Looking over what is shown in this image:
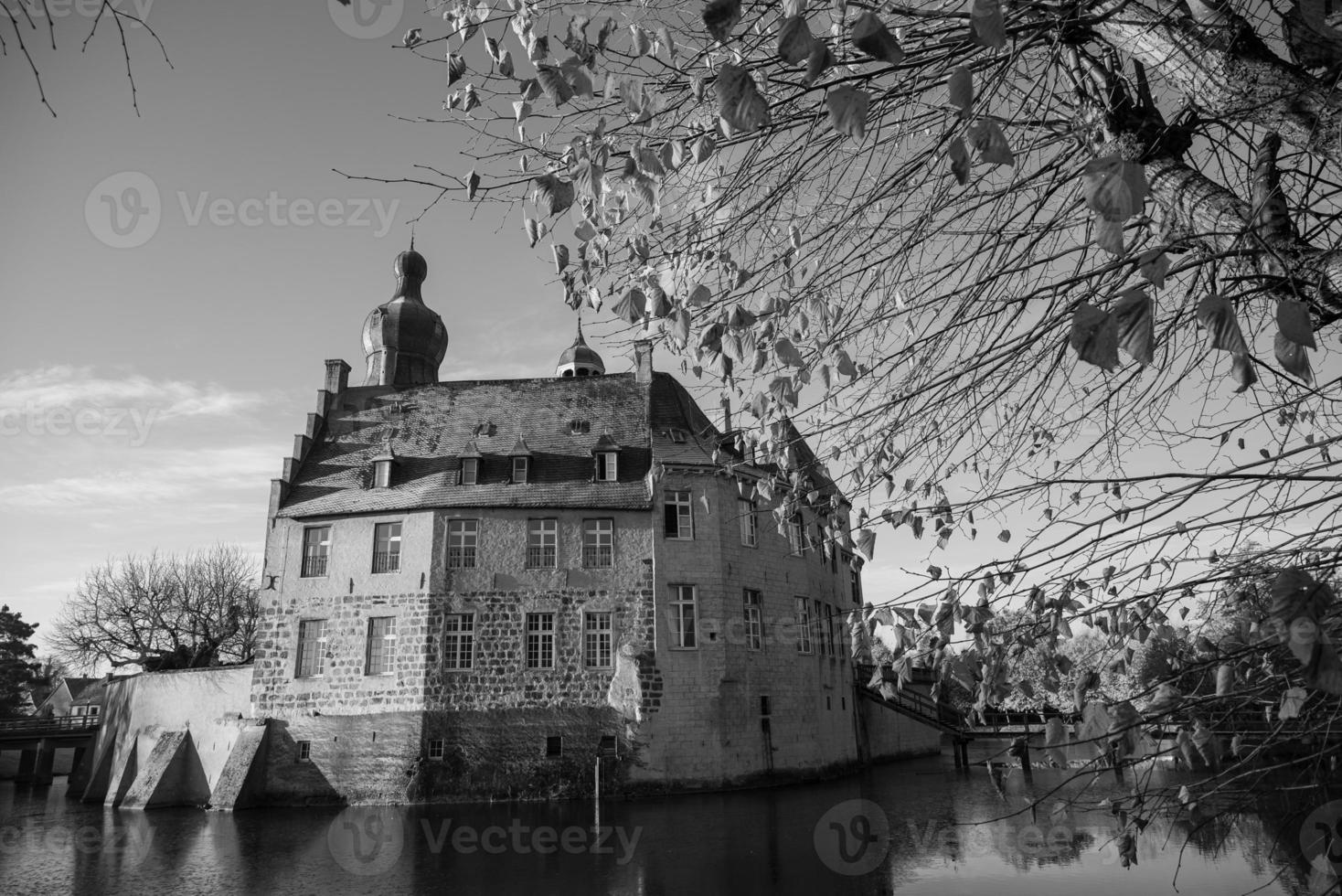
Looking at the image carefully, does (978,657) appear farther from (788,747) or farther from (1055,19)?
(788,747)

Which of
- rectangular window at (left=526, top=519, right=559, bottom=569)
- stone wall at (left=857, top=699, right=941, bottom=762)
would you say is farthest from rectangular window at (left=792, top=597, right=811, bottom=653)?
rectangular window at (left=526, top=519, right=559, bottom=569)

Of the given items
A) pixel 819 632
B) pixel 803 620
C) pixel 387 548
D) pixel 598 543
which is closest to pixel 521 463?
pixel 598 543

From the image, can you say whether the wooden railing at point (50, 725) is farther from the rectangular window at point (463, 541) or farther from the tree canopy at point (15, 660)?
the rectangular window at point (463, 541)

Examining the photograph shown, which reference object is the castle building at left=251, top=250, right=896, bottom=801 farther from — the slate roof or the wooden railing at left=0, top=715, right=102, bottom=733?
the wooden railing at left=0, top=715, right=102, bottom=733

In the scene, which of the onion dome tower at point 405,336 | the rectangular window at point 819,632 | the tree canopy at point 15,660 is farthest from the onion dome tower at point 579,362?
the tree canopy at point 15,660

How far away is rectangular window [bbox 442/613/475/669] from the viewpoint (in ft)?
72.6

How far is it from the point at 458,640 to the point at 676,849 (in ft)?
33.2

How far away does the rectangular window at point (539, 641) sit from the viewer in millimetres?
22156

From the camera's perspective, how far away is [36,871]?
1434cm

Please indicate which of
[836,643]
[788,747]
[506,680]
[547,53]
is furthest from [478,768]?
[547,53]

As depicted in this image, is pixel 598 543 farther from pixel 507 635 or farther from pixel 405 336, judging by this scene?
pixel 405 336

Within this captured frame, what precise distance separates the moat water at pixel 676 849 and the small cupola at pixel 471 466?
8142 millimetres

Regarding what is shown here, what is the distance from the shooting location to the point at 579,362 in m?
34.0

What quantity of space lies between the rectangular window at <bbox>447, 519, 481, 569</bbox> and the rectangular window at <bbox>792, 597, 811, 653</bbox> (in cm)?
887
